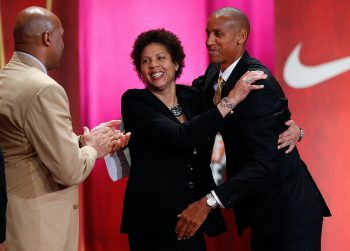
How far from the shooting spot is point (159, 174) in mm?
2422

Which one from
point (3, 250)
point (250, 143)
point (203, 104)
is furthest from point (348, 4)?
point (3, 250)

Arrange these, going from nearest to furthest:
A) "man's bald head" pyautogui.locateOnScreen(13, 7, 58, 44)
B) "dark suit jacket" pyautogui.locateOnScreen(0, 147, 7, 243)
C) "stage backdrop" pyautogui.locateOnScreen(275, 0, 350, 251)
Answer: "dark suit jacket" pyautogui.locateOnScreen(0, 147, 7, 243), "man's bald head" pyautogui.locateOnScreen(13, 7, 58, 44), "stage backdrop" pyautogui.locateOnScreen(275, 0, 350, 251)

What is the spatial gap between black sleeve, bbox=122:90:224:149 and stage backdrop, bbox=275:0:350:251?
40.0 inches

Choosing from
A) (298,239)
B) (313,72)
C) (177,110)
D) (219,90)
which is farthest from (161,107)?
(313,72)

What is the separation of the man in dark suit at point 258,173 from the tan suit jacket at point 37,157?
0.51m

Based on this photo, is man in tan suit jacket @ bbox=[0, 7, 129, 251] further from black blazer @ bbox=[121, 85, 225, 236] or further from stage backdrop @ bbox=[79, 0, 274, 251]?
stage backdrop @ bbox=[79, 0, 274, 251]

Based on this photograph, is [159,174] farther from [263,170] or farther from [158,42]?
[158,42]

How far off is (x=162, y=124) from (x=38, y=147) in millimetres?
588

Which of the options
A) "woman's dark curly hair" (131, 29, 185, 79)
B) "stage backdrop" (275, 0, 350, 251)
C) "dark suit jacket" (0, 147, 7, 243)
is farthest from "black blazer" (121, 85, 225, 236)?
"stage backdrop" (275, 0, 350, 251)

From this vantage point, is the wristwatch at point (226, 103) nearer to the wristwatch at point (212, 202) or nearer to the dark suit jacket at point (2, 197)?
the wristwatch at point (212, 202)

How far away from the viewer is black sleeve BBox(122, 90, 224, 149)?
2.29m

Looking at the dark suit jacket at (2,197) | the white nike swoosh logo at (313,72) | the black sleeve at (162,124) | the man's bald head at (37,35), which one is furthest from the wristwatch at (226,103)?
the white nike swoosh logo at (313,72)

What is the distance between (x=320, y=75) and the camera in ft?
10.5

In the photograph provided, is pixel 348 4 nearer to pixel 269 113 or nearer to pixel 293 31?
pixel 293 31
